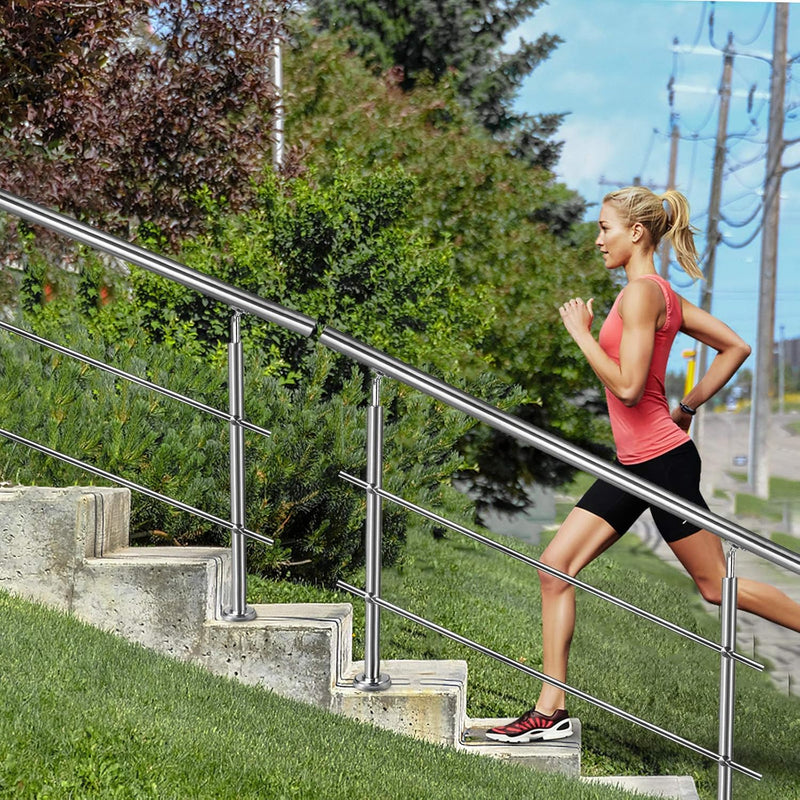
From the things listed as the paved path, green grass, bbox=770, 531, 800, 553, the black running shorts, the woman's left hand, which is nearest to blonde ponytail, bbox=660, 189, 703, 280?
the woman's left hand

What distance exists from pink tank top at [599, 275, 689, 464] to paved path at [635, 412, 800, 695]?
5.48m

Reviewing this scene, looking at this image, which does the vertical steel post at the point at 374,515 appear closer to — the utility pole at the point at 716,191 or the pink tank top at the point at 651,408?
the pink tank top at the point at 651,408

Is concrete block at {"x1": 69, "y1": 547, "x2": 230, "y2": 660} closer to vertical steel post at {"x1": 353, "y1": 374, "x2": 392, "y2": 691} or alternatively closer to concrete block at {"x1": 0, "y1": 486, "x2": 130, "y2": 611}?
concrete block at {"x1": 0, "y1": 486, "x2": 130, "y2": 611}

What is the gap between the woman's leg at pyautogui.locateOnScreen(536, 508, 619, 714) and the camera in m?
4.36

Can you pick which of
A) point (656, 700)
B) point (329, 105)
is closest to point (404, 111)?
point (329, 105)

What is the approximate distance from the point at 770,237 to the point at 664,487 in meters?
24.0

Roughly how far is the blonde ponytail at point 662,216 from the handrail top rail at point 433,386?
0.95 meters

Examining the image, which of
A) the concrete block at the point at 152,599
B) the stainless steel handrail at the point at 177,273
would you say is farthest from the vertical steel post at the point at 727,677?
the concrete block at the point at 152,599

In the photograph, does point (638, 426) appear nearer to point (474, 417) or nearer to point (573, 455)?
point (573, 455)

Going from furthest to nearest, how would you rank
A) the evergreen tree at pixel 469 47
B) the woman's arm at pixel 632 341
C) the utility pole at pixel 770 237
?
the utility pole at pixel 770 237, the evergreen tree at pixel 469 47, the woman's arm at pixel 632 341

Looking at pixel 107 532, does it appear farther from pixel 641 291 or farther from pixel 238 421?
pixel 641 291

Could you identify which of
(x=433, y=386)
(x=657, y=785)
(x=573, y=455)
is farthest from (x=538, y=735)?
(x=433, y=386)

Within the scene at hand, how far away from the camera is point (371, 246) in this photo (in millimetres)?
8305

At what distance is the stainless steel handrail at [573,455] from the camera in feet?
12.5
